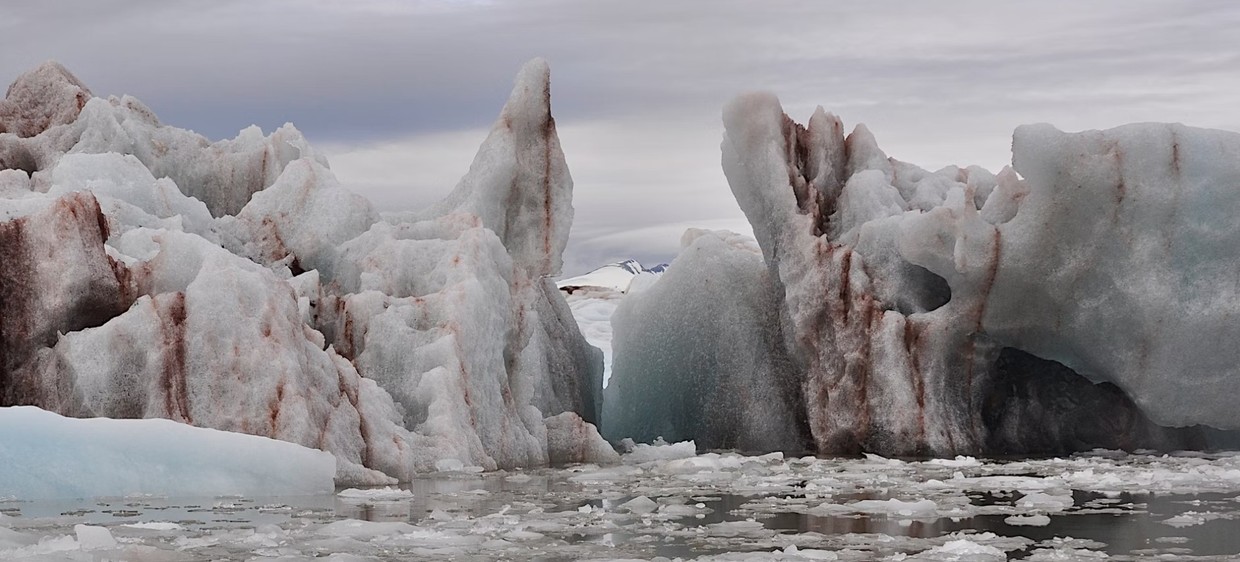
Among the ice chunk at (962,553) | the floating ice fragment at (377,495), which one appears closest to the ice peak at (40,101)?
the floating ice fragment at (377,495)

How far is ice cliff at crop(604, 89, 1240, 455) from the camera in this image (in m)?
12.0

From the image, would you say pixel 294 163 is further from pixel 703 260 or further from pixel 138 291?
pixel 703 260

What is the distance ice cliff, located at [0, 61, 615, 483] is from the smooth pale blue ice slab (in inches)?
22.1

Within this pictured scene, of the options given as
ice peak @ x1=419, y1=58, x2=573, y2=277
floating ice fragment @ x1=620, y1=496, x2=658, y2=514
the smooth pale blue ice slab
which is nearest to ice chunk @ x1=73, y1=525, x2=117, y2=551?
the smooth pale blue ice slab

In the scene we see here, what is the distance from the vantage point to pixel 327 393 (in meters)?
9.78

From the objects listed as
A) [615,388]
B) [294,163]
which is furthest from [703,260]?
[294,163]

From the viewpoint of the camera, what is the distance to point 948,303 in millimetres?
12867

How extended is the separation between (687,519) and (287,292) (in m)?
3.88

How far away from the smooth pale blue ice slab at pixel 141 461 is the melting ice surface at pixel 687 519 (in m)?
0.18

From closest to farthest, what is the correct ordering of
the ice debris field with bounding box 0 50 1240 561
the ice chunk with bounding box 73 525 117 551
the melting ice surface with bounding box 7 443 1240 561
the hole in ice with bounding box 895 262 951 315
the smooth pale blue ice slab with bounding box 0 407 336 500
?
the ice chunk with bounding box 73 525 117 551
the melting ice surface with bounding box 7 443 1240 561
the ice debris field with bounding box 0 50 1240 561
the smooth pale blue ice slab with bounding box 0 407 336 500
the hole in ice with bounding box 895 262 951 315

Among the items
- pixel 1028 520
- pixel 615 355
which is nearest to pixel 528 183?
pixel 615 355

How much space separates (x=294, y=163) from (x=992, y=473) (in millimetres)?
6845

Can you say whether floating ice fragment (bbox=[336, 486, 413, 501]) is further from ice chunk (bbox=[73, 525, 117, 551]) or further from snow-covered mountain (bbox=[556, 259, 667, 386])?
snow-covered mountain (bbox=[556, 259, 667, 386])

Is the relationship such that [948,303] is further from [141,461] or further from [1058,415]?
[141,461]
